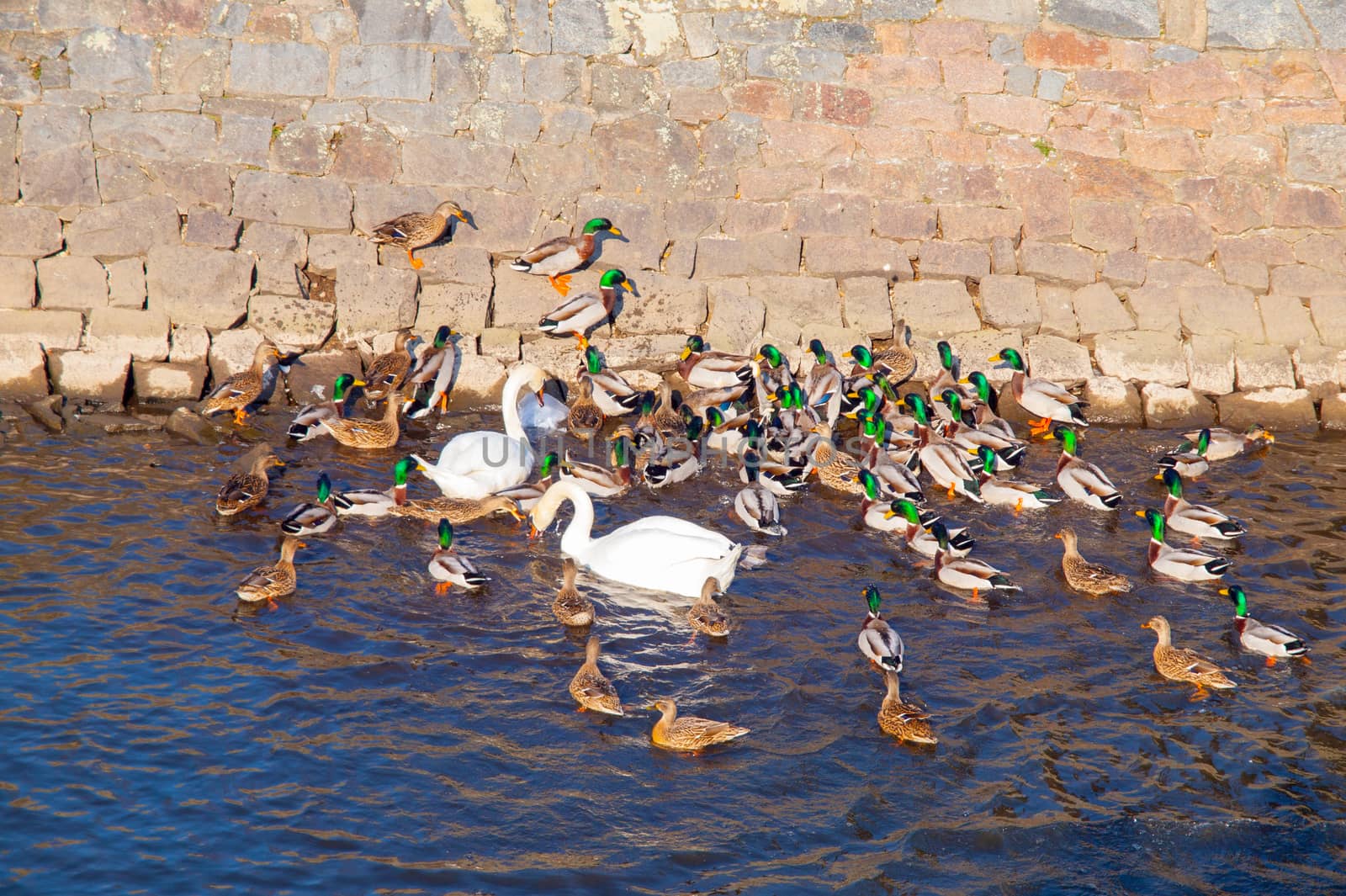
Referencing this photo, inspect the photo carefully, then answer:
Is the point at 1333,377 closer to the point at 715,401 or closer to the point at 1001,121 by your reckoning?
the point at 1001,121

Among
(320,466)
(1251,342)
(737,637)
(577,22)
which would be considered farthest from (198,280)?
(1251,342)

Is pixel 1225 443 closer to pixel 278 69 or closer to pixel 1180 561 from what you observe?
pixel 1180 561

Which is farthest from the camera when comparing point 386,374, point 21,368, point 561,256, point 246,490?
point 561,256

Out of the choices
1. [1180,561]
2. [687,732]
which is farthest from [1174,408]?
[687,732]

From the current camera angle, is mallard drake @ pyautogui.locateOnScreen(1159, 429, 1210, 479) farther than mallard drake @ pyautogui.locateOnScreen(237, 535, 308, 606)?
Yes

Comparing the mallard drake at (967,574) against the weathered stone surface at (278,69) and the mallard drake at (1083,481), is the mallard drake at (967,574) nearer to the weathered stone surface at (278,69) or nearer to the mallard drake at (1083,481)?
the mallard drake at (1083,481)

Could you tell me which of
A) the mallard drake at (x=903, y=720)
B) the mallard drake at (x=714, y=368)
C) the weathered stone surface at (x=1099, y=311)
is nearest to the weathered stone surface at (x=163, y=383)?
the mallard drake at (x=714, y=368)

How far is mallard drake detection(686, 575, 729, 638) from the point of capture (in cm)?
889

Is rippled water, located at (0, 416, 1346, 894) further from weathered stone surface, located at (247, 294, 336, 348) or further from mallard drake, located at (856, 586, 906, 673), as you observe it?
weathered stone surface, located at (247, 294, 336, 348)

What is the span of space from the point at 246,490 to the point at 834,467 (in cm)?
530

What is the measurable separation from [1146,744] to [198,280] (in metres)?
10.2

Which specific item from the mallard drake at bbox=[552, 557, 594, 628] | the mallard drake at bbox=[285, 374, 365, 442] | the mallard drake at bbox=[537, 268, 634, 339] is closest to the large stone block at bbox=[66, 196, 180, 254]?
the mallard drake at bbox=[285, 374, 365, 442]

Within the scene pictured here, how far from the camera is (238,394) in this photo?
39.1 feet

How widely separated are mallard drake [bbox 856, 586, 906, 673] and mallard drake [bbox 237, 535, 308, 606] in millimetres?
4194
